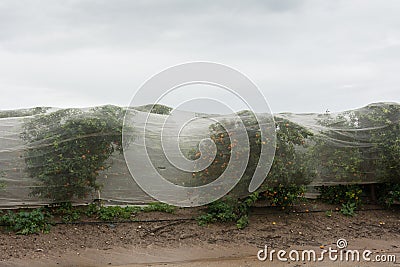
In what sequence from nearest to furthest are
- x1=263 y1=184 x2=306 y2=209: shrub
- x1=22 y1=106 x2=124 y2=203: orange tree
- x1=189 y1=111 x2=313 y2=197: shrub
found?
x1=22 y1=106 x2=124 y2=203: orange tree < x1=189 y1=111 x2=313 y2=197: shrub < x1=263 y1=184 x2=306 y2=209: shrub

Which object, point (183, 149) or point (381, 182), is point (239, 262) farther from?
point (381, 182)

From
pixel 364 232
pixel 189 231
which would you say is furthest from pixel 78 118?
pixel 364 232

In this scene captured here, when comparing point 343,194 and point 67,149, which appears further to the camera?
point 343,194

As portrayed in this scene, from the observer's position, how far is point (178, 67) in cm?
634

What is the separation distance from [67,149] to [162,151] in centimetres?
144

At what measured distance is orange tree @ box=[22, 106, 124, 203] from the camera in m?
6.33

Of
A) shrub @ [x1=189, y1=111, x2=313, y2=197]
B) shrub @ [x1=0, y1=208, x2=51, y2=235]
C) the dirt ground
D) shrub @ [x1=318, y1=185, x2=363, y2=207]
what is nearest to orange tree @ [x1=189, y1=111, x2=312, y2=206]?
shrub @ [x1=189, y1=111, x2=313, y2=197]

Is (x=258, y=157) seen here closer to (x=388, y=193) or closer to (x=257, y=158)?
(x=257, y=158)

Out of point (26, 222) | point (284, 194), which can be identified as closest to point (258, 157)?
point (284, 194)

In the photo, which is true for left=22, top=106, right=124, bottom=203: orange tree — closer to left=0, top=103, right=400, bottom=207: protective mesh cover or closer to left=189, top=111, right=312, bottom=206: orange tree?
left=0, top=103, right=400, bottom=207: protective mesh cover

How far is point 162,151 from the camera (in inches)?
274

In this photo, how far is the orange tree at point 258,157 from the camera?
671 cm

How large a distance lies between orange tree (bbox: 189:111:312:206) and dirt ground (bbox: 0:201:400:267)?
0.54 metres

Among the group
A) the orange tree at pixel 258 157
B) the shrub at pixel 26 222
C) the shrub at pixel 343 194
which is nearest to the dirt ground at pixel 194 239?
the shrub at pixel 26 222
